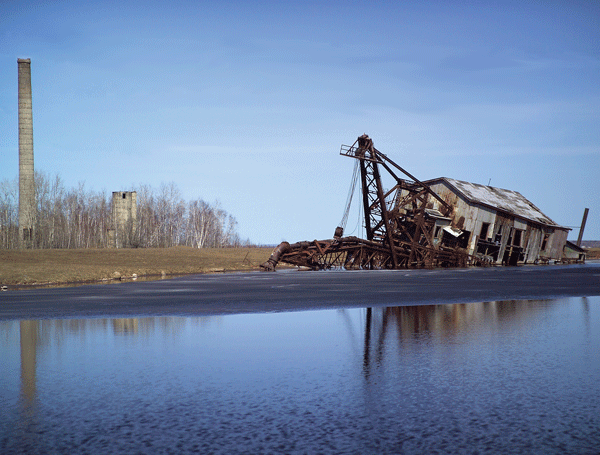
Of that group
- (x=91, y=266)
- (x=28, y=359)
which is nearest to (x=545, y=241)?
(x=91, y=266)

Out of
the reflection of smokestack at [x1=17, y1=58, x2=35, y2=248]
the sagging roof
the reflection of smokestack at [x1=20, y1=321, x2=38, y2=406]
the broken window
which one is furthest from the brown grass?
the broken window

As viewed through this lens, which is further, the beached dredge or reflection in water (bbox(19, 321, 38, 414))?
the beached dredge

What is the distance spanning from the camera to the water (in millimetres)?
4512

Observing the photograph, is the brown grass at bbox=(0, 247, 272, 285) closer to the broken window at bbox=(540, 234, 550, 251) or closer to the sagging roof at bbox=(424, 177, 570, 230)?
the sagging roof at bbox=(424, 177, 570, 230)

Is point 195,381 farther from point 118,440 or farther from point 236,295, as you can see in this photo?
point 236,295

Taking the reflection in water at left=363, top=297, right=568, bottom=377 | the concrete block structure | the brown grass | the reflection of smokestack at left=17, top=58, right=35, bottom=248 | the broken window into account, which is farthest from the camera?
the concrete block structure

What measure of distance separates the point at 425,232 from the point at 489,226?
621 centimetres

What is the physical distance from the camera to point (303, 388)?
610 centimetres

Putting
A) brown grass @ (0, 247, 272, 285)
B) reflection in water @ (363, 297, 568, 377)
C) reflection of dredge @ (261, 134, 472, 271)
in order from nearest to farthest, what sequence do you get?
reflection in water @ (363, 297, 568, 377)
brown grass @ (0, 247, 272, 285)
reflection of dredge @ (261, 134, 472, 271)

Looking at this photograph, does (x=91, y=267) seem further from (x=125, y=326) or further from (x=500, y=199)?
(x=500, y=199)

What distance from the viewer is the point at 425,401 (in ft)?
18.2

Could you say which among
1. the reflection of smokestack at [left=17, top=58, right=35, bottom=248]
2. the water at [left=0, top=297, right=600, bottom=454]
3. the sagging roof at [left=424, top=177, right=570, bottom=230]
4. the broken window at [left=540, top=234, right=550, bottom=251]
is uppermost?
the reflection of smokestack at [left=17, top=58, right=35, bottom=248]

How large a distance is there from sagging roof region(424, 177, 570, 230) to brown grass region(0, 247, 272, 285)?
16.4 meters

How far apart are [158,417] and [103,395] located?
3.50 feet
